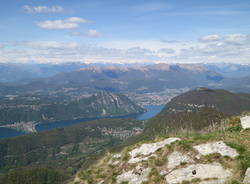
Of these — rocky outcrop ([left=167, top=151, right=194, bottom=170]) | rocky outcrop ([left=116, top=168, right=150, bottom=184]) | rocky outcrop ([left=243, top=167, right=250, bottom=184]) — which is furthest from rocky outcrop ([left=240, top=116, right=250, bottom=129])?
rocky outcrop ([left=116, top=168, right=150, bottom=184])

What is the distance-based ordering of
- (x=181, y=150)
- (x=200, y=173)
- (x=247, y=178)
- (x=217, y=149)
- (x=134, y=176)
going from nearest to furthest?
(x=247, y=178), (x=200, y=173), (x=217, y=149), (x=134, y=176), (x=181, y=150)

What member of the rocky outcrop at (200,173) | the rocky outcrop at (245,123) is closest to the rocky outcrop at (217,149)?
the rocky outcrop at (200,173)

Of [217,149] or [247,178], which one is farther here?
[217,149]

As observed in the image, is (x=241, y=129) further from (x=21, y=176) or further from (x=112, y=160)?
(x=21, y=176)

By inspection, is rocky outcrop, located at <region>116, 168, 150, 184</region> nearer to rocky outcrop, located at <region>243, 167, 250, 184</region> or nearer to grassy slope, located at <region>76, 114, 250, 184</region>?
grassy slope, located at <region>76, 114, 250, 184</region>

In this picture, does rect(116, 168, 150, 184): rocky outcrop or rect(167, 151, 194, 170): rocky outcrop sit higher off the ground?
rect(167, 151, 194, 170): rocky outcrop

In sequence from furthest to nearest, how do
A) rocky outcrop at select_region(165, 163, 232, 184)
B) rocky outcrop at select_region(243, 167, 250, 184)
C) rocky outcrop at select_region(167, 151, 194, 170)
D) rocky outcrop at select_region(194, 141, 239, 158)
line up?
rocky outcrop at select_region(167, 151, 194, 170) < rocky outcrop at select_region(194, 141, 239, 158) < rocky outcrop at select_region(165, 163, 232, 184) < rocky outcrop at select_region(243, 167, 250, 184)

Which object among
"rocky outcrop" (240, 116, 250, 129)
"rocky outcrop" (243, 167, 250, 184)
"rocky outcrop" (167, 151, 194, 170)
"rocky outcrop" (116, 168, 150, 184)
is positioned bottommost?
"rocky outcrop" (116, 168, 150, 184)

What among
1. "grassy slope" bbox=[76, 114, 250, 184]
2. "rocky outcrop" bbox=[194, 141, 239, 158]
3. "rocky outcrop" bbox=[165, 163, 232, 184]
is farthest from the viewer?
"rocky outcrop" bbox=[194, 141, 239, 158]

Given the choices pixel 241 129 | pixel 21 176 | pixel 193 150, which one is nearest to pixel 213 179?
pixel 193 150

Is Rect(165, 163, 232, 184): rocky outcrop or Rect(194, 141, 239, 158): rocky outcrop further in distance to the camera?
Rect(194, 141, 239, 158): rocky outcrop

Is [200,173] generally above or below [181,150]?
below

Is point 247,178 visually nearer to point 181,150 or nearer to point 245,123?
point 181,150

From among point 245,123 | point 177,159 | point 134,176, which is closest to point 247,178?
point 177,159
